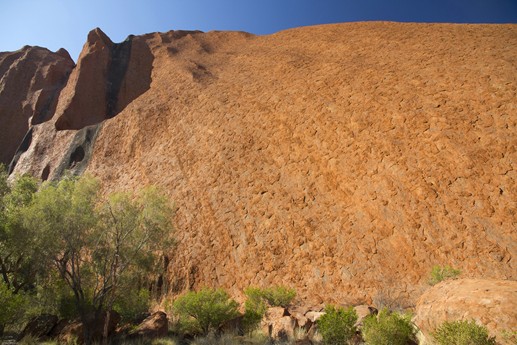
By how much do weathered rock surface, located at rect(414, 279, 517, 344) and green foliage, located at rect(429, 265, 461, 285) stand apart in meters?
2.64

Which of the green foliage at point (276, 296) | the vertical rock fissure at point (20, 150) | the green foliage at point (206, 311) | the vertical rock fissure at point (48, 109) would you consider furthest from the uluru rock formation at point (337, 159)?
the vertical rock fissure at point (48, 109)

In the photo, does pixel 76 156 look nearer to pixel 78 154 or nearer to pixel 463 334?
pixel 78 154

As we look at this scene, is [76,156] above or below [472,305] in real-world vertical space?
above

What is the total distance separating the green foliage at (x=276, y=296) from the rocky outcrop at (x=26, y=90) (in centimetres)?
2868

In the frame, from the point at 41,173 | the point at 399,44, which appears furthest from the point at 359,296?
the point at 41,173

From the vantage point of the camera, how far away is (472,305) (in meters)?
7.12

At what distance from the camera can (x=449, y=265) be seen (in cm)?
1177

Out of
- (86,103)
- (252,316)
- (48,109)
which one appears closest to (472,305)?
(252,316)

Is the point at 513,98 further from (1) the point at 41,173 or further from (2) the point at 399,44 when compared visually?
(1) the point at 41,173

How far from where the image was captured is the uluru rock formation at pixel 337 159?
12.8m

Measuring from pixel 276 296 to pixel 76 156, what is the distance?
2147 centimetres

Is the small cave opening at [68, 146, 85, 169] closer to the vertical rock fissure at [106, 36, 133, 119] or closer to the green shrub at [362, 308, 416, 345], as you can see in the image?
the vertical rock fissure at [106, 36, 133, 119]

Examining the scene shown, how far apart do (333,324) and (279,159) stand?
416 inches

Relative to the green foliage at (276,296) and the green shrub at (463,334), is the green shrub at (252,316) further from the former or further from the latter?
the green shrub at (463,334)
